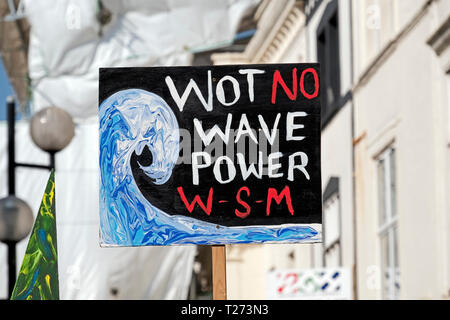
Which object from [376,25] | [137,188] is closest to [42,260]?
[137,188]

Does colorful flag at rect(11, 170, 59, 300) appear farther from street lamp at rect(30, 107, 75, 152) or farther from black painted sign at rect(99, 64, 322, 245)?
street lamp at rect(30, 107, 75, 152)

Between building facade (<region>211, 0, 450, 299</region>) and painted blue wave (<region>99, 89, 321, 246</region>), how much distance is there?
366 inches

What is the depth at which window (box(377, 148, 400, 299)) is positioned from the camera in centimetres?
1962

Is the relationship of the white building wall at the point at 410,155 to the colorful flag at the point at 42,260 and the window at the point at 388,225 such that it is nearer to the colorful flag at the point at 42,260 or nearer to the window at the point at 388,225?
the window at the point at 388,225

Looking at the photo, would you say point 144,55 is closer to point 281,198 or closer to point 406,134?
point 406,134

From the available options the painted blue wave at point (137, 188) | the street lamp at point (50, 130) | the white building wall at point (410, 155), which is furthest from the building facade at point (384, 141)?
the painted blue wave at point (137, 188)

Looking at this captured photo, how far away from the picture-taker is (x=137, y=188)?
22.0ft

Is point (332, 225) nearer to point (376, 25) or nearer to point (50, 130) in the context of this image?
point (376, 25)

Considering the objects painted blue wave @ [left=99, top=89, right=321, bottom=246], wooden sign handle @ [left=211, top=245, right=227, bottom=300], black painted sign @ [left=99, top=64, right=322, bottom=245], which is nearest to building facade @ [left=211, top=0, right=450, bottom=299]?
black painted sign @ [left=99, top=64, right=322, bottom=245]

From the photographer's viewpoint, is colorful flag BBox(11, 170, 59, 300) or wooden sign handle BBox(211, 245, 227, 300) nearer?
wooden sign handle BBox(211, 245, 227, 300)

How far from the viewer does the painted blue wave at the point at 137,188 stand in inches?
259

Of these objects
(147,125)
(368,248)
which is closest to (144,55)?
(368,248)
